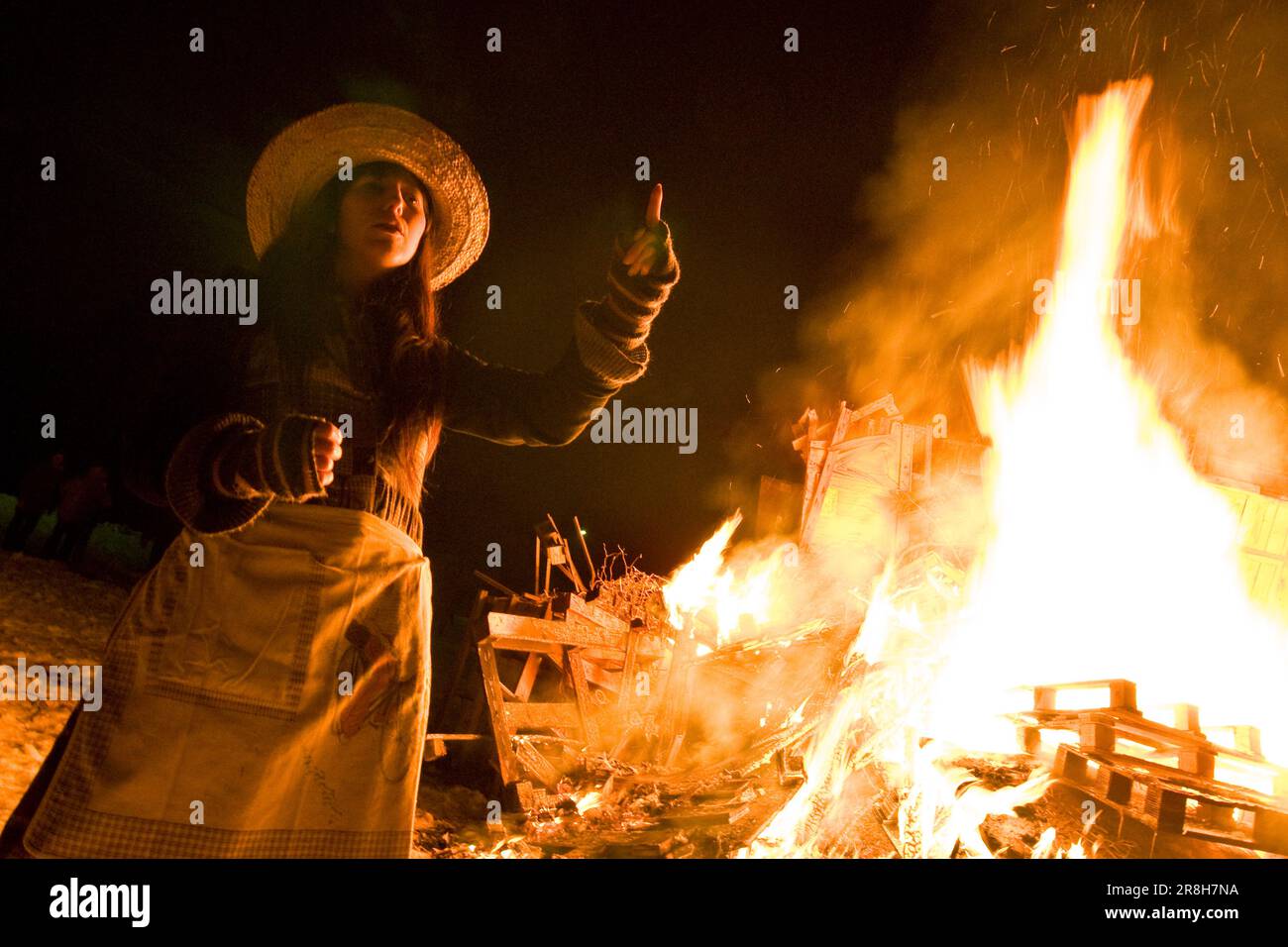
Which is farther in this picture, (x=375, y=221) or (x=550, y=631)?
(x=550, y=631)

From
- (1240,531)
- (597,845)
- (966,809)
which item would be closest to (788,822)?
(966,809)

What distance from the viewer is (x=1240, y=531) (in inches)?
492

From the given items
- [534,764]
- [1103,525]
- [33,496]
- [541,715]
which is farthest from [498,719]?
[33,496]

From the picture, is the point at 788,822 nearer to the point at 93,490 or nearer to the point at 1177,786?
Result: the point at 1177,786

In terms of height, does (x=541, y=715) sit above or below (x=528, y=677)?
below

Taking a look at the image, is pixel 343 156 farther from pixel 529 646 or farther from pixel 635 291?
pixel 529 646

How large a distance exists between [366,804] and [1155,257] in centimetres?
1493

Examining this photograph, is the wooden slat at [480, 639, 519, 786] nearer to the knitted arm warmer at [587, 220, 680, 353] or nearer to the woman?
the woman

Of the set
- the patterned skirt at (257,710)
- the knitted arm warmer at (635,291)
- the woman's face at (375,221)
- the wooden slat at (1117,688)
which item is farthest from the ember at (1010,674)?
the woman's face at (375,221)

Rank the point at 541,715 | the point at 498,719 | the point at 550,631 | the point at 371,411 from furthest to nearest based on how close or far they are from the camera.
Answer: the point at 550,631 < the point at 541,715 < the point at 498,719 < the point at 371,411

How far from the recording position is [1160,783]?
5070 millimetres

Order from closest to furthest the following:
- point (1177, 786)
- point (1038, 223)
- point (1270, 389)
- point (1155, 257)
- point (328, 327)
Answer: point (328, 327)
point (1177, 786)
point (1038, 223)
point (1155, 257)
point (1270, 389)

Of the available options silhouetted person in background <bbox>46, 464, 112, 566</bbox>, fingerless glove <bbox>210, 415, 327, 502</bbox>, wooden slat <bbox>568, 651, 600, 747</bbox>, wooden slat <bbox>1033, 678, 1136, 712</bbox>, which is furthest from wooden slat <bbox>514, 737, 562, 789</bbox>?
silhouetted person in background <bbox>46, 464, 112, 566</bbox>

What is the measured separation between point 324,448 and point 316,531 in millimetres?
403
